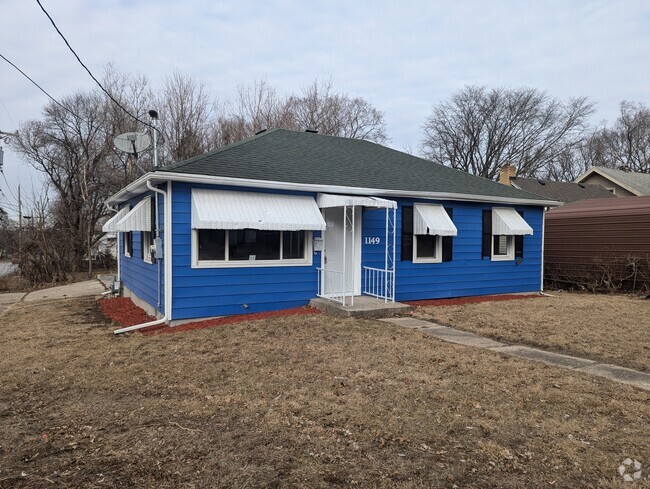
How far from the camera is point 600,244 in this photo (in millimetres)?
13234

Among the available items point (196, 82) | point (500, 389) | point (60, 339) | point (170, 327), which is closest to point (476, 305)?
point (500, 389)

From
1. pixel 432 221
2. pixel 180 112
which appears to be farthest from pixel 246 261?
pixel 180 112

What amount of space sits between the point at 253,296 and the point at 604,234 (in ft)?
35.7

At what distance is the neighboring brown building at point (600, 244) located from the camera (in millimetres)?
12305

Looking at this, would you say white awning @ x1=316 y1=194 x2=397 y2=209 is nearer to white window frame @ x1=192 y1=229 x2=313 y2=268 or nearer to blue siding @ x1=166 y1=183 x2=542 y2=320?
blue siding @ x1=166 y1=183 x2=542 y2=320

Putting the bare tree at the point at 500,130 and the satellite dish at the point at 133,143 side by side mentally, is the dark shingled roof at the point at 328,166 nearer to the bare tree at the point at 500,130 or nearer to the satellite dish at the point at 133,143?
the satellite dish at the point at 133,143

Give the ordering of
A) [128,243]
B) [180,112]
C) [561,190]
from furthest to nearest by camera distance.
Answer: [561,190]
[180,112]
[128,243]

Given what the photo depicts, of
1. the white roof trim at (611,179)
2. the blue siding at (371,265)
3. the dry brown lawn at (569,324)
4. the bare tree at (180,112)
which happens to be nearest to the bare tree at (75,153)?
the bare tree at (180,112)

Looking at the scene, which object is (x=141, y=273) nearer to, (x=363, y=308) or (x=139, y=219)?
(x=139, y=219)

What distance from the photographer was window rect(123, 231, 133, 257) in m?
11.7

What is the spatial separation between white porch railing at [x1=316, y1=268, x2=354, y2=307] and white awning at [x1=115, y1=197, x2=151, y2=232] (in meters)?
3.60

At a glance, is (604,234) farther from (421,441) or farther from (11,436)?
(11,436)

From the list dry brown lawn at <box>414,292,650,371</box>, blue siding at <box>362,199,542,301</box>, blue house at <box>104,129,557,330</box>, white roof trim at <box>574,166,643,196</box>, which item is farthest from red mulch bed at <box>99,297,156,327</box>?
white roof trim at <box>574,166,643,196</box>

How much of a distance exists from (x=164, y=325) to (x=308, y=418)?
15.6 feet
